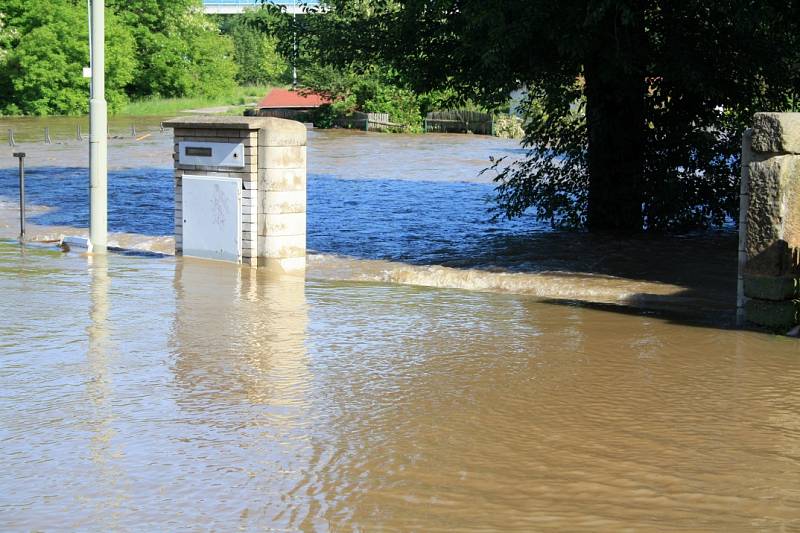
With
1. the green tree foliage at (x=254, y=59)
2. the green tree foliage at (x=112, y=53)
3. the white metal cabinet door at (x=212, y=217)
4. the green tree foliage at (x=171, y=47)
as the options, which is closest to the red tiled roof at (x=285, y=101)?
the green tree foliage at (x=112, y=53)

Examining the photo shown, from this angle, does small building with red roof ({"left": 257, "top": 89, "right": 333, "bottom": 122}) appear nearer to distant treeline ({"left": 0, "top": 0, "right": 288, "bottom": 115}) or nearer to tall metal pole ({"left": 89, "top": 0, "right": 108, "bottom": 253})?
distant treeline ({"left": 0, "top": 0, "right": 288, "bottom": 115})

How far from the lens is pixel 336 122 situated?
5984 centimetres

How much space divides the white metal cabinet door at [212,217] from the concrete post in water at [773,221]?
6479mm

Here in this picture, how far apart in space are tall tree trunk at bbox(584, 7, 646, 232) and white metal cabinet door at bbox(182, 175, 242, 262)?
5.47 meters

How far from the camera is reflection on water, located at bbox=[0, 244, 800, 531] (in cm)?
573

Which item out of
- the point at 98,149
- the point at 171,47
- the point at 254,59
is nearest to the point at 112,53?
the point at 171,47

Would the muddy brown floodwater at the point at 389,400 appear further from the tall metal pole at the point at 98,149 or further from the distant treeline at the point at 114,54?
the distant treeline at the point at 114,54

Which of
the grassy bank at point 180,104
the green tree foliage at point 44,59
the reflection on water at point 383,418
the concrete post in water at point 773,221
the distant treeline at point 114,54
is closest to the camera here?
the reflection on water at point 383,418

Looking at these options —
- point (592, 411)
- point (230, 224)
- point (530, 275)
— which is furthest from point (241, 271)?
point (592, 411)

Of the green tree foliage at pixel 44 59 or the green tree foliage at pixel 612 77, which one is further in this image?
the green tree foliage at pixel 44 59

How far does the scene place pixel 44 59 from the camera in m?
69.1

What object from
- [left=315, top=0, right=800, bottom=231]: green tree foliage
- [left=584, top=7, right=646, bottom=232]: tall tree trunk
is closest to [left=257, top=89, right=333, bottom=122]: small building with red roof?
[left=315, top=0, right=800, bottom=231]: green tree foliage

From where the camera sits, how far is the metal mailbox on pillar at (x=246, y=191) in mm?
14227

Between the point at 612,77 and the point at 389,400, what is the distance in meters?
8.96
